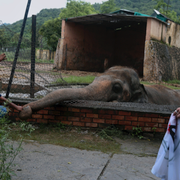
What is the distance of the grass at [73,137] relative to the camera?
407cm

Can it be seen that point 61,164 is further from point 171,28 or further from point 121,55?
point 121,55

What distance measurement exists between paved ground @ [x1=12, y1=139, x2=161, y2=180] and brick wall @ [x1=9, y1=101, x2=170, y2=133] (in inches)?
23.8

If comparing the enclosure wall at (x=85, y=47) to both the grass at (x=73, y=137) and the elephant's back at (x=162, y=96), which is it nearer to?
the elephant's back at (x=162, y=96)

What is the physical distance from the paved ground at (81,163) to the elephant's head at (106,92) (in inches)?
29.2

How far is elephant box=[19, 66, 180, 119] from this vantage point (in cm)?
433

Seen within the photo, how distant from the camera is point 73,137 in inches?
175

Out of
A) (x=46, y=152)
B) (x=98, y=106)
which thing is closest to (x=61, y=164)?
(x=46, y=152)

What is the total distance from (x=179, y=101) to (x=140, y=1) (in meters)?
96.3

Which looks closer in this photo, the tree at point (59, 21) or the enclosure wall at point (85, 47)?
the enclosure wall at point (85, 47)

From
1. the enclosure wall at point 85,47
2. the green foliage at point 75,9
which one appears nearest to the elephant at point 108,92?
the enclosure wall at point 85,47

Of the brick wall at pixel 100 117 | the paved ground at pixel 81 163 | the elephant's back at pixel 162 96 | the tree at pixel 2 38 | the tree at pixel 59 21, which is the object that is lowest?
the paved ground at pixel 81 163

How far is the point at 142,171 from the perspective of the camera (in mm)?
3260

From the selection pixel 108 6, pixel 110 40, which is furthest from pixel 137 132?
pixel 108 6

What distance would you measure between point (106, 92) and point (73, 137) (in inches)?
51.8
